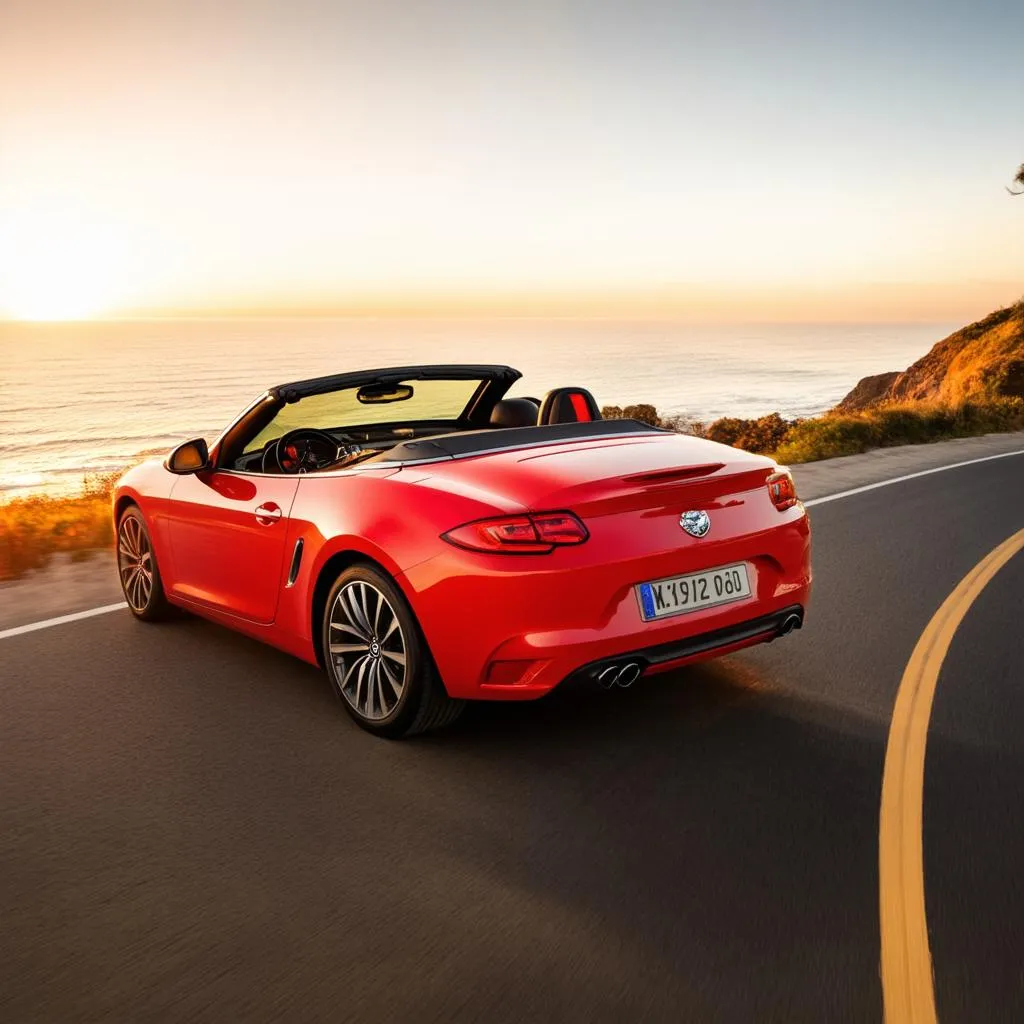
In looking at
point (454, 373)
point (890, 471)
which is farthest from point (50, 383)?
point (454, 373)

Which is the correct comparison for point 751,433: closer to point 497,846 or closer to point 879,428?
point 879,428

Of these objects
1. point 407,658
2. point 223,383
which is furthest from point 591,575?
point 223,383

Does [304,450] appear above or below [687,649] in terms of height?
above

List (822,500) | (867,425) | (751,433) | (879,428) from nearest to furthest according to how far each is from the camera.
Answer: (822,500)
(867,425)
(879,428)
(751,433)

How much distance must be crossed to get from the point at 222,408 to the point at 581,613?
68177 millimetres

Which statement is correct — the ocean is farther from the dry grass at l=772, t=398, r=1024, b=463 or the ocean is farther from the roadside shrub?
the dry grass at l=772, t=398, r=1024, b=463

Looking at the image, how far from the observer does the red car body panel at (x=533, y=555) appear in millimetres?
4434

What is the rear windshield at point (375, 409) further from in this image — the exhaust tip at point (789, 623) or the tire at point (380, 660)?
the exhaust tip at point (789, 623)

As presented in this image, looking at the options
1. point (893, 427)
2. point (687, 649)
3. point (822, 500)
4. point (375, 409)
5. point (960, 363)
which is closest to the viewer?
point (687, 649)

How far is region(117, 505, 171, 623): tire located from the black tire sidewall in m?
2.29

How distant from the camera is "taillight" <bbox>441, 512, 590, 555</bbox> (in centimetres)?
443

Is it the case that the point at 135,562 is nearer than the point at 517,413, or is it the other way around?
the point at 517,413

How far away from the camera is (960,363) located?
4981 cm

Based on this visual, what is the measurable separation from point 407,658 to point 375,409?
7.44 feet
